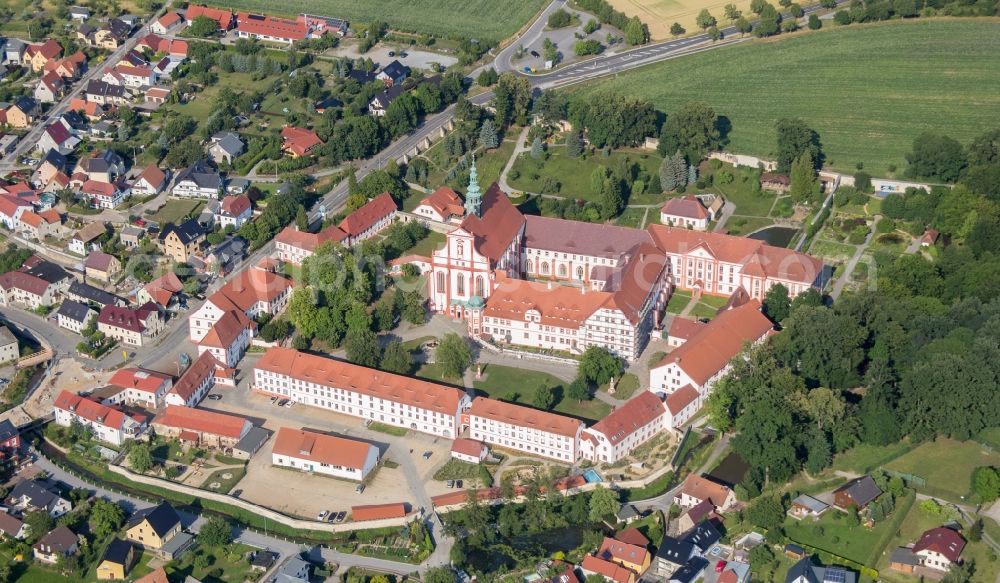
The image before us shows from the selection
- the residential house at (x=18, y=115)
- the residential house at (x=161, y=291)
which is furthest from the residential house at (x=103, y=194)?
the residential house at (x=18, y=115)

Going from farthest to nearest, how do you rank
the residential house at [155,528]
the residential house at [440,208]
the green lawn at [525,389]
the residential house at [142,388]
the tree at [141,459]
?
the residential house at [440,208] → the residential house at [142,388] → the green lawn at [525,389] → the tree at [141,459] → the residential house at [155,528]

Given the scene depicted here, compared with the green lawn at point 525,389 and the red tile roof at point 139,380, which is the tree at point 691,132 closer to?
the green lawn at point 525,389

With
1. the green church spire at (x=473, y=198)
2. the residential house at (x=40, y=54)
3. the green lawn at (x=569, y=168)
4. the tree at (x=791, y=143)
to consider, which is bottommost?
the residential house at (x=40, y=54)

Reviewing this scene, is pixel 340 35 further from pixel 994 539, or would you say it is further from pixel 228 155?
pixel 994 539

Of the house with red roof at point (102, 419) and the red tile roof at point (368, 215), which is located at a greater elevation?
the red tile roof at point (368, 215)

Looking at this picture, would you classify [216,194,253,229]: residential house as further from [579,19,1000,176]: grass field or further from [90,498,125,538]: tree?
[579,19,1000,176]: grass field

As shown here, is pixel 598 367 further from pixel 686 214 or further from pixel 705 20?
pixel 705 20

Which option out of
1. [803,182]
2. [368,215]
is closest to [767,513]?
[803,182]
